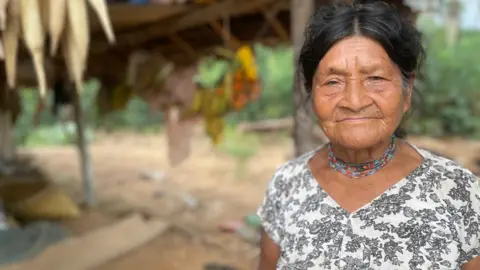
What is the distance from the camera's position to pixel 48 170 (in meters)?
8.17

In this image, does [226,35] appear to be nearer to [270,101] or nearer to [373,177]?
[373,177]

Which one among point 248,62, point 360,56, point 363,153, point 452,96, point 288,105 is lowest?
point 288,105

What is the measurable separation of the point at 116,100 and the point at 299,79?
3786 millimetres

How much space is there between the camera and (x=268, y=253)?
4.05 feet

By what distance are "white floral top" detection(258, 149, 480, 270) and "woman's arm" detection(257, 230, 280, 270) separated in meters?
0.07

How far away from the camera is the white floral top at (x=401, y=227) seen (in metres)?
1.01

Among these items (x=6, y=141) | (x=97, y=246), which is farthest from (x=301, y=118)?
(x=6, y=141)

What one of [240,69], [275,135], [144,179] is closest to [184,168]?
[144,179]

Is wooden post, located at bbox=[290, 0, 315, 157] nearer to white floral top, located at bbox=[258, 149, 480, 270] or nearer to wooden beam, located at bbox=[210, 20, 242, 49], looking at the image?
white floral top, located at bbox=[258, 149, 480, 270]

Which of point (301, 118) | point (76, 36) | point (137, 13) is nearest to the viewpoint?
point (76, 36)

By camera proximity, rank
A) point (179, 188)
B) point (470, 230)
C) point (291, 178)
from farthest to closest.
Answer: point (179, 188)
point (291, 178)
point (470, 230)

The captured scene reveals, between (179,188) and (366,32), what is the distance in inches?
241

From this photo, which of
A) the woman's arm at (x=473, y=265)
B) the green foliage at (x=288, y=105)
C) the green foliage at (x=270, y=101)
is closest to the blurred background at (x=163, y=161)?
the woman's arm at (x=473, y=265)

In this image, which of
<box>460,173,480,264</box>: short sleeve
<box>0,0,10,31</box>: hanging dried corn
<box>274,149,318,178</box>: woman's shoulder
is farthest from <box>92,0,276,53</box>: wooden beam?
<box>460,173,480,264</box>: short sleeve
